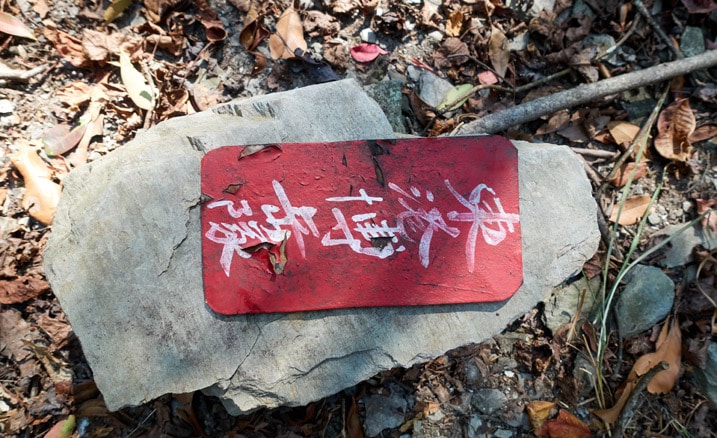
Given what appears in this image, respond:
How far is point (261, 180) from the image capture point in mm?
1465

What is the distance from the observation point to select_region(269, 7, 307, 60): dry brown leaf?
218 centimetres

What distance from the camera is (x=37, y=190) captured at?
1.91 metres

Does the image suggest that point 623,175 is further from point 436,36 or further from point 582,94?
point 436,36

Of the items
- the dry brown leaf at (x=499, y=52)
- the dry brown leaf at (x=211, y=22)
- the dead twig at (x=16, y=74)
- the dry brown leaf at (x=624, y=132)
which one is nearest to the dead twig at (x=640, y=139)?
the dry brown leaf at (x=624, y=132)

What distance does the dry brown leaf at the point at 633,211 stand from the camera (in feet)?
6.98

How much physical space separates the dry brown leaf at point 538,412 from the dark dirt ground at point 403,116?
0.03 meters

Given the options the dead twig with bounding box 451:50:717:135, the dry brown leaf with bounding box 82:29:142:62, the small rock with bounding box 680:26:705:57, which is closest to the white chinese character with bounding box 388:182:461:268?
the dead twig with bounding box 451:50:717:135

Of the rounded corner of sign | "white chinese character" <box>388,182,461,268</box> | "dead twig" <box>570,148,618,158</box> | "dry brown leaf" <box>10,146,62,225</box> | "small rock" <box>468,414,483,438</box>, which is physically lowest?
"small rock" <box>468,414,483,438</box>

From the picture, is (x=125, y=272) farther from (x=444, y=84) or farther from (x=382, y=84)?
(x=444, y=84)

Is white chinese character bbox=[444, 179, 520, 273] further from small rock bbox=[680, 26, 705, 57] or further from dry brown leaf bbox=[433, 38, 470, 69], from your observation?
small rock bbox=[680, 26, 705, 57]

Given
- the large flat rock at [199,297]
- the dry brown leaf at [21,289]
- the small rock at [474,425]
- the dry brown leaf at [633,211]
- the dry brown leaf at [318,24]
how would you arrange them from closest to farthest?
the large flat rock at [199,297] → the dry brown leaf at [21,289] → the small rock at [474,425] → the dry brown leaf at [633,211] → the dry brown leaf at [318,24]

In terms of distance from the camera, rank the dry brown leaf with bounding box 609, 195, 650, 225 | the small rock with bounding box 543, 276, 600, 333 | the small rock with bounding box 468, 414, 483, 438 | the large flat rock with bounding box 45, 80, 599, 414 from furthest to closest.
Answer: the dry brown leaf with bounding box 609, 195, 650, 225
the small rock with bounding box 543, 276, 600, 333
the small rock with bounding box 468, 414, 483, 438
the large flat rock with bounding box 45, 80, 599, 414

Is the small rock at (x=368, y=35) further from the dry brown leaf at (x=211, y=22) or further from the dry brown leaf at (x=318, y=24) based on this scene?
the dry brown leaf at (x=211, y=22)

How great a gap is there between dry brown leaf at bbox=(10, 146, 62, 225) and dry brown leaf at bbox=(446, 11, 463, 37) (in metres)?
Result: 1.78
